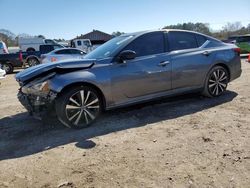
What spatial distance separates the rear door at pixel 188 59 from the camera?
5.82 meters

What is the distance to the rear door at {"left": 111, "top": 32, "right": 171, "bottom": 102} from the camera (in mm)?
5141

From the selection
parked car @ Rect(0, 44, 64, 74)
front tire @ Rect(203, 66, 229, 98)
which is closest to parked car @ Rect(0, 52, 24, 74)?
parked car @ Rect(0, 44, 64, 74)

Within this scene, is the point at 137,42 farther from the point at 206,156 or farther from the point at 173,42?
the point at 206,156

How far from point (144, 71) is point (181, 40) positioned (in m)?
1.36

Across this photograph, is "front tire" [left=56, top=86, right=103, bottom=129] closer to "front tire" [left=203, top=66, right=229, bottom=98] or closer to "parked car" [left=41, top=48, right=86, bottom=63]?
"front tire" [left=203, top=66, right=229, bottom=98]

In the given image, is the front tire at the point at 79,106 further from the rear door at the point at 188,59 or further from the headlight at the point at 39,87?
the rear door at the point at 188,59

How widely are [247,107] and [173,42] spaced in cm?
205

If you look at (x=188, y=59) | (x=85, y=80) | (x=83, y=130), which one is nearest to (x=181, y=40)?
(x=188, y=59)

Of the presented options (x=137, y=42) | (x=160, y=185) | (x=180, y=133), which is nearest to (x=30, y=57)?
(x=137, y=42)

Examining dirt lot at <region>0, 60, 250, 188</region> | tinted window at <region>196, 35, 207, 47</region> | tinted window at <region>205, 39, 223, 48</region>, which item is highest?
tinted window at <region>196, 35, 207, 47</region>

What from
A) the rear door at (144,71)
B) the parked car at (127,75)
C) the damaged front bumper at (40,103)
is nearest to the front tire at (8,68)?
the parked car at (127,75)

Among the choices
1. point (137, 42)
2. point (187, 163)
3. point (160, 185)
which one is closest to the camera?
point (160, 185)

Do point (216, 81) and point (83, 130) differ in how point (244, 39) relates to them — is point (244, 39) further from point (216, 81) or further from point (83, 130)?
point (83, 130)

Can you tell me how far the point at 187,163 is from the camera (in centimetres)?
349
